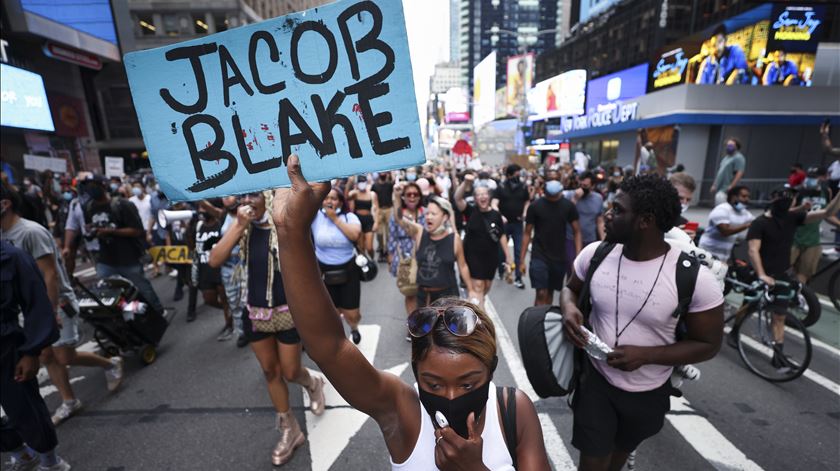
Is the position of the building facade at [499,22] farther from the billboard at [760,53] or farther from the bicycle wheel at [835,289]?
the bicycle wheel at [835,289]

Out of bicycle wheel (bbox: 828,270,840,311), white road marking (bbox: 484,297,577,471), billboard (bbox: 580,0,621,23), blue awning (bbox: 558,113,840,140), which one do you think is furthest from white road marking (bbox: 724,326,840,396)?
billboard (bbox: 580,0,621,23)

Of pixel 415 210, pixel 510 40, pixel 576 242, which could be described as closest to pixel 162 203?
pixel 415 210

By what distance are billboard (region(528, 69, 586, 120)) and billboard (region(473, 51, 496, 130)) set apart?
6.54 metres

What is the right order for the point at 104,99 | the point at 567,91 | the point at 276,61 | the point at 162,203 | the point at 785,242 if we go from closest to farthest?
the point at 276,61, the point at 785,242, the point at 162,203, the point at 567,91, the point at 104,99

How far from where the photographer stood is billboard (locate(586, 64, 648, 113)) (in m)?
22.7

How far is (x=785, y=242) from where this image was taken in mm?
4359

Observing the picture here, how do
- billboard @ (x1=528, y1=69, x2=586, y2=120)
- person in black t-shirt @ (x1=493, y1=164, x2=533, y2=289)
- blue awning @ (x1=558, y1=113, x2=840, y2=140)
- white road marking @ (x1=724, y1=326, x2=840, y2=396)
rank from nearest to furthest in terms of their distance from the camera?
1. white road marking @ (x1=724, y1=326, x2=840, y2=396)
2. person in black t-shirt @ (x1=493, y1=164, x2=533, y2=289)
3. blue awning @ (x1=558, y1=113, x2=840, y2=140)
4. billboard @ (x1=528, y1=69, x2=586, y2=120)

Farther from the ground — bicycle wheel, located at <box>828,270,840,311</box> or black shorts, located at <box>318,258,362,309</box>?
black shorts, located at <box>318,258,362,309</box>

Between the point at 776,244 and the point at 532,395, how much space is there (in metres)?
3.22

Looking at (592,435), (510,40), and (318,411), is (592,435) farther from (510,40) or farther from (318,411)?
(510,40)

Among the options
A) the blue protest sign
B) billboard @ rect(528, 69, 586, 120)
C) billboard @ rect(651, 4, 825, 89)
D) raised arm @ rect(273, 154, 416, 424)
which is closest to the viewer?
raised arm @ rect(273, 154, 416, 424)

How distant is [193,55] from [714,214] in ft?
20.0

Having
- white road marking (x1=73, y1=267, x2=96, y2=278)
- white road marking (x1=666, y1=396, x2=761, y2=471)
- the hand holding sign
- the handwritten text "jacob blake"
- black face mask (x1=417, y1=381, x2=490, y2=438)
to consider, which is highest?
the handwritten text "jacob blake"

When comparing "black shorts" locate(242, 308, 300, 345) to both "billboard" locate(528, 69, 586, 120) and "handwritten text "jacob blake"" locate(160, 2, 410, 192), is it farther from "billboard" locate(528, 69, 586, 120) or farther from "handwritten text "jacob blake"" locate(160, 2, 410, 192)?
"billboard" locate(528, 69, 586, 120)
